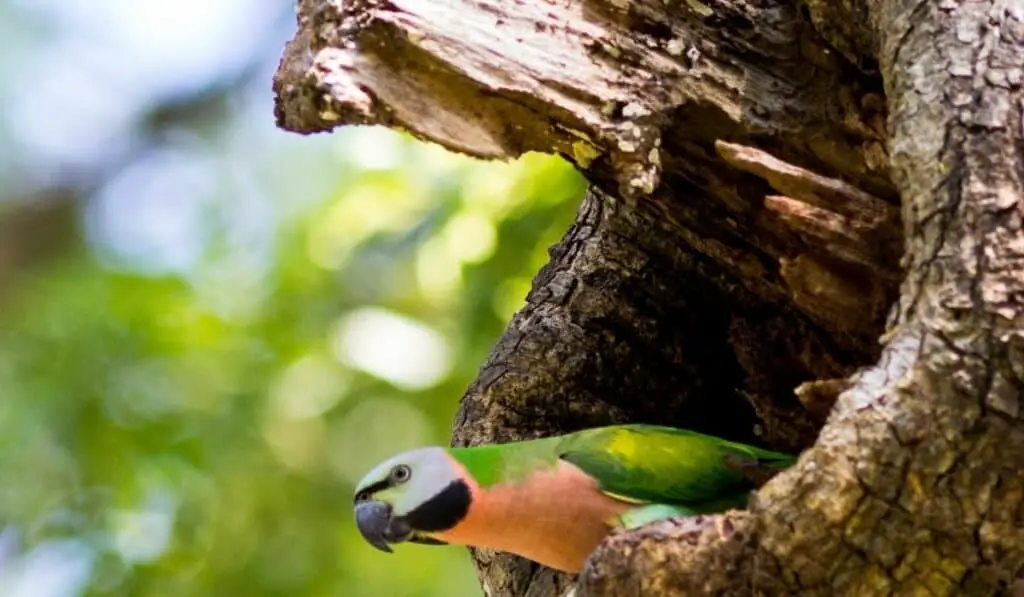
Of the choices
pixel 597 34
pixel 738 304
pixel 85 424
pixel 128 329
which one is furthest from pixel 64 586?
pixel 597 34

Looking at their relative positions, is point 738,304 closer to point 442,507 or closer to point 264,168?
point 442,507

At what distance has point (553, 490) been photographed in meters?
2.33

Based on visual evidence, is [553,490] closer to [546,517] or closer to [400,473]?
[546,517]

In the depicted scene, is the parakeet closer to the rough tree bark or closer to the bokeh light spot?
the rough tree bark

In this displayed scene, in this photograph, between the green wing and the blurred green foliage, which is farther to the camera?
the blurred green foliage

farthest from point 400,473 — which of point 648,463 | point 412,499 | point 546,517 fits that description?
point 648,463

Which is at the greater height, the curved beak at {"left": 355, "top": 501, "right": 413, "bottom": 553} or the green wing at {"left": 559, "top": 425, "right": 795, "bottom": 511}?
the green wing at {"left": 559, "top": 425, "right": 795, "bottom": 511}

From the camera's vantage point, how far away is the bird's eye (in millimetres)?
2406

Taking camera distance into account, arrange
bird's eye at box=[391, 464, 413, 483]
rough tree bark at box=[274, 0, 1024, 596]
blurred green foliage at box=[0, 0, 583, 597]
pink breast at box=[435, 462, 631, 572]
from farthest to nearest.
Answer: blurred green foliage at box=[0, 0, 583, 597] < bird's eye at box=[391, 464, 413, 483] < pink breast at box=[435, 462, 631, 572] < rough tree bark at box=[274, 0, 1024, 596]

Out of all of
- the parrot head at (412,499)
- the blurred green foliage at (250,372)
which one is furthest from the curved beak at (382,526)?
the blurred green foliage at (250,372)

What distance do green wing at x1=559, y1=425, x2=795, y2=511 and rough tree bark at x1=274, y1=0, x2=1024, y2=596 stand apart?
0.66 ft

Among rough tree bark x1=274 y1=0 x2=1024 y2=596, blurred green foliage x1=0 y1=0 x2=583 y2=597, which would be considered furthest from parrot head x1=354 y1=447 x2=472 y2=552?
blurred green foliage x1=0 y1=0 x2=583 y2=597

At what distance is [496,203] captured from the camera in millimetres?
4172

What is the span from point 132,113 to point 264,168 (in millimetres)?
766
